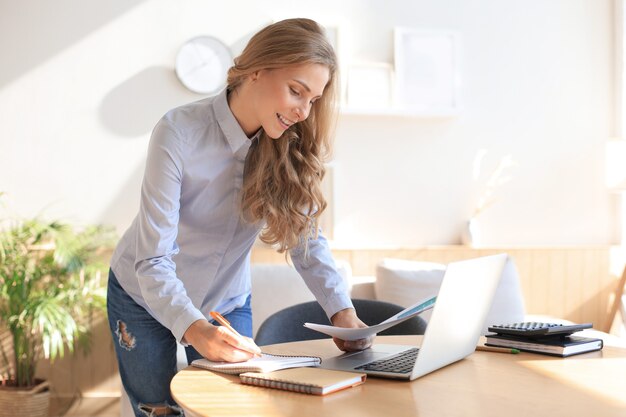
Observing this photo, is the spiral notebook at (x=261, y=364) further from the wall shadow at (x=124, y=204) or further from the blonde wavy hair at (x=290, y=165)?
the wall shadow at (x=124, y=204)

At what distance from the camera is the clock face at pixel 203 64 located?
4.06m

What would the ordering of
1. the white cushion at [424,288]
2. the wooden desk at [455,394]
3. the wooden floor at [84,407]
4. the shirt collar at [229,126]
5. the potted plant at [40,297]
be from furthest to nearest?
the wooden floor at [84,407] → the white cushion at [424,288] → the potted plant at [40,297] → the shirt collar at [229,126] → the wooden desk at [455,394]

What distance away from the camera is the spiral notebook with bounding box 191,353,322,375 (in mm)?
1454

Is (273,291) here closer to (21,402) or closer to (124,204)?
(124,204)

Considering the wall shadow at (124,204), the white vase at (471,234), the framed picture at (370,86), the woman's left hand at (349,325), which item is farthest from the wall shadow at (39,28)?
the woman's left hand at (349,325)

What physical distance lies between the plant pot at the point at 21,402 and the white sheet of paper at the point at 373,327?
2388mm

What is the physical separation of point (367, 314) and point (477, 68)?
219cm

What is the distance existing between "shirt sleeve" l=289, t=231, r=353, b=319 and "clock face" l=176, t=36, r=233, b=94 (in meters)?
2.28

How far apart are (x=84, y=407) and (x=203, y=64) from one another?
1.86m

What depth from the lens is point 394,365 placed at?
5.04ft

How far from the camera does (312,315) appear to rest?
8.58 feet

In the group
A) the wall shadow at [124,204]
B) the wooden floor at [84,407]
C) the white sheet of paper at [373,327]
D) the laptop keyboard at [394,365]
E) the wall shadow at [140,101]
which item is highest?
the wall shadow at [140,101]

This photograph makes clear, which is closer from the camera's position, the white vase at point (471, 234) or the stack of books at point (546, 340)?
the stack of books at point (546, 340)

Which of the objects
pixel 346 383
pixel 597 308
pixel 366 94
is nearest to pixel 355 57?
pixel 366 94
